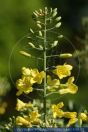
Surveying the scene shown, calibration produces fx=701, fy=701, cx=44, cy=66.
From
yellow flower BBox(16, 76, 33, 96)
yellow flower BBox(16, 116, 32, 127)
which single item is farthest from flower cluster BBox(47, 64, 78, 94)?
yellow flower BBox(16, 116, 32, 127)

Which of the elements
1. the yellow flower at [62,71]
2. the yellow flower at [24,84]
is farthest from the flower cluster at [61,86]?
the yellow flower at [24,84]

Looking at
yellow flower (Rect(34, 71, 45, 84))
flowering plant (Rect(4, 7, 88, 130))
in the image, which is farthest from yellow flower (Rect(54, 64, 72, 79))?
yellow flower (Rect(34, 71, 45, 84))

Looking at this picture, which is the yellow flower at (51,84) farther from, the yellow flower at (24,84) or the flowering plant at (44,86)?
the yellow flower at (24,84)

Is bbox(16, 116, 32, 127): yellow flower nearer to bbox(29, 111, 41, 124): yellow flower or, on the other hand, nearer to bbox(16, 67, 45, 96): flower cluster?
bbox(29, 111, 41, 124): yellow flower

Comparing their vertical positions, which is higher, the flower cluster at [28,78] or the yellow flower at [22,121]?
the flower cluster at [28,78]

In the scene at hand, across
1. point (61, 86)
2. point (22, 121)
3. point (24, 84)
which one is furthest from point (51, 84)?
point (22, 121)

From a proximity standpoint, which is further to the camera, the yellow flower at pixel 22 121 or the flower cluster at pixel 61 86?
the flower cluster at pixel 61 86

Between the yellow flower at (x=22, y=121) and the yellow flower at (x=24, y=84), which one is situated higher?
the yellow flower at (x=24, y=84)

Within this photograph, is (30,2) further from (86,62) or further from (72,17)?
(86,62)

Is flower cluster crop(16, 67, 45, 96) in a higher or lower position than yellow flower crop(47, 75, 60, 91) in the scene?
higher

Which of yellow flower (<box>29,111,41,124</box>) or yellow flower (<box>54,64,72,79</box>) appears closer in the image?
yellow flower (<box>29,111,41,124</box>)

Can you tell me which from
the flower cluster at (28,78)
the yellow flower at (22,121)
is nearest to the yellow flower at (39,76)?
the flower cluster at (28,78)

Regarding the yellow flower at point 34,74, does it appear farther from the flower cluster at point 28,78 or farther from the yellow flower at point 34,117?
the yellow flower at point 34,117

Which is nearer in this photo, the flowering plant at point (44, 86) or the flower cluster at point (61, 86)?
the flowering plant at point (44, 86)
